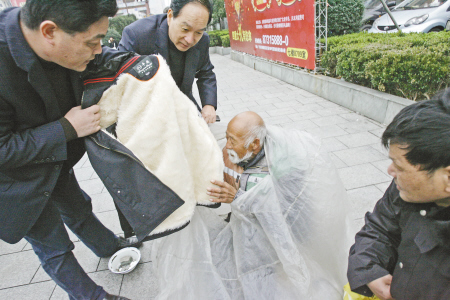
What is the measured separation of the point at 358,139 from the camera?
3.65 m

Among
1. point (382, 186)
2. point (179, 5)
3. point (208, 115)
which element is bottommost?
point (382, 186)

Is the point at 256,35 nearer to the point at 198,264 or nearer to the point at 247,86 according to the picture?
the point at 247,86

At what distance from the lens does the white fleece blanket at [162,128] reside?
1.11 m

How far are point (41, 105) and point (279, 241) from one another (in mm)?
1293

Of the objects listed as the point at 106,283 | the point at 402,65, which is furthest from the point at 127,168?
the point at 402,65

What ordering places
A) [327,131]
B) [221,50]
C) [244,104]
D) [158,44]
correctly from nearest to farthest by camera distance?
[158,44], [327,131], [244,104], [221,50]

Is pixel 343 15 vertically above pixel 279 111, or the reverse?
pixel 343 15

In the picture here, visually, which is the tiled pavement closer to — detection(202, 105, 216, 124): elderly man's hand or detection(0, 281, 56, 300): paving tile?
detection(0, 281, 56, 300): paving tile

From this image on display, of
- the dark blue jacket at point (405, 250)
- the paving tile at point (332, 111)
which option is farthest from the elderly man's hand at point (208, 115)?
the paving tile at point (332, 111)

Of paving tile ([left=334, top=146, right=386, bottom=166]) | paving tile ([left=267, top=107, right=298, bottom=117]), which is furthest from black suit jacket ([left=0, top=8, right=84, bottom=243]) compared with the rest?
paving tile ([left=267, top=107, right=298, bottom=117])

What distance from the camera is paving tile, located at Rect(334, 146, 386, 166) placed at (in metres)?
3.15

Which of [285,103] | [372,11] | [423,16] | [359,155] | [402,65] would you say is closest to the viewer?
[359,155]

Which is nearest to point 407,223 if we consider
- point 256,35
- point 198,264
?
point 198,264

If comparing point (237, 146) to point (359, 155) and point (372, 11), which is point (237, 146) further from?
point (372, 11)
